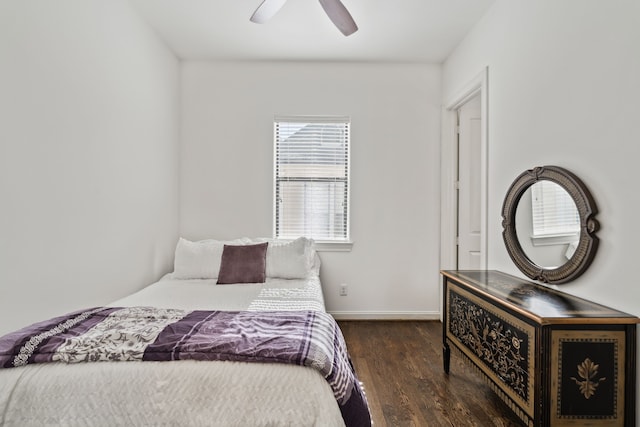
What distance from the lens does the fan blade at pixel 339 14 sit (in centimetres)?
215

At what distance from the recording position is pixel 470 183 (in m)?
3.39

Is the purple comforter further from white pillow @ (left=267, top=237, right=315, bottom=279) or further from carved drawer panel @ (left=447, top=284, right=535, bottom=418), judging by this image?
white pillow @ (left=267, top=237, right=315, bottom=279)

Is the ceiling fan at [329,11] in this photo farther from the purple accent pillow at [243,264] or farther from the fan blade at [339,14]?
the purple accent pillow at [243,264]

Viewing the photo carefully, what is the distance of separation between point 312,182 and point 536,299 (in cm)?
236

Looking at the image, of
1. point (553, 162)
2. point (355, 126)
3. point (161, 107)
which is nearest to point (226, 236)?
point (161, 107)

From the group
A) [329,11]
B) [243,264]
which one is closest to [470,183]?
[329,11]

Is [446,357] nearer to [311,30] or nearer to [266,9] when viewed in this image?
[266,9]

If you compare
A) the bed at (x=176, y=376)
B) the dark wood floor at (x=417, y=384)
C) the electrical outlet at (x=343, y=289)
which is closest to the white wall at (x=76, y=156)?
the bed at (x=176, y=376)

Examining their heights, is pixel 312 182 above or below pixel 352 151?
below

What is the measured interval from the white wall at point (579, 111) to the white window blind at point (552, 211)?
0.40ft

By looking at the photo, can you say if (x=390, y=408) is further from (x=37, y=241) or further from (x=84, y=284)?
(x=37, y=241)

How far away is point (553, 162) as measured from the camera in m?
1.93

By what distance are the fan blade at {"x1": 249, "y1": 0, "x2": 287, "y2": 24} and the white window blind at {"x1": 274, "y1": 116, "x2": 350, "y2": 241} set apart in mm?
1336

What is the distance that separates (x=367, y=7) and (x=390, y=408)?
2825 mm
